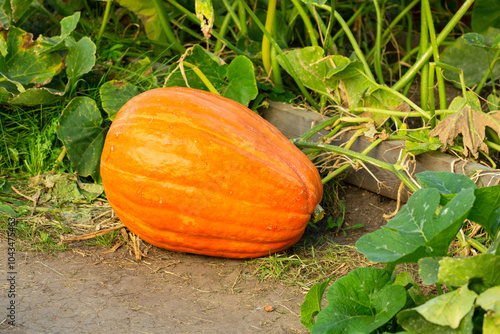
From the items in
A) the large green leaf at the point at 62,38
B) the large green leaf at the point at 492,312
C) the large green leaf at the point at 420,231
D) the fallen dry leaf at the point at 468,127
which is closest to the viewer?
the large green leaf at the point at 492,312

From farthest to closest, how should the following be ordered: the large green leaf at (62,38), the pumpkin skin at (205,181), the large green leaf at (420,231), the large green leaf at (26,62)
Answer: the large green leaf at (26,62)
the large green leaf at (62,38)
the pumpkin skin at (205,181)
the large green leaf at (420,231)

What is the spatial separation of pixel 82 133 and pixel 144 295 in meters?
0.79

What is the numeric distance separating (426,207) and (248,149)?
23.5 inches

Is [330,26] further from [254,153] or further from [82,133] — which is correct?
[82,133]

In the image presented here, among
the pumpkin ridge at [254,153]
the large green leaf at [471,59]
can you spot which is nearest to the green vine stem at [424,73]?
the large green leaf at [471,59]

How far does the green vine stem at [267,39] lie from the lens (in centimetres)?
203

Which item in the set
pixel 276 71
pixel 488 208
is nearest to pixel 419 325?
pixel 488 208

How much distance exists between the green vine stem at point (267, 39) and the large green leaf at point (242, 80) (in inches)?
9.4

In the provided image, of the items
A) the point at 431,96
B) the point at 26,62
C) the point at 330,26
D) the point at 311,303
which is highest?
the point at 330,26

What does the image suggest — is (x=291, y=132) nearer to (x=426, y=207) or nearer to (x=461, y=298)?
(x=426, y=207)

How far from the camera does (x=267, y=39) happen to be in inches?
82.4

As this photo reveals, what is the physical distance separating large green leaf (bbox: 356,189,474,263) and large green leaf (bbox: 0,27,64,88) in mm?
1540

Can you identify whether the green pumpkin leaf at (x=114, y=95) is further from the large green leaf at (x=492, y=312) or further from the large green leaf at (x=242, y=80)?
the large green leaf at (x=492, y=312)

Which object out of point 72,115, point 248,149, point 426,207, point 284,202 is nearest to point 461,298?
point 426,207
